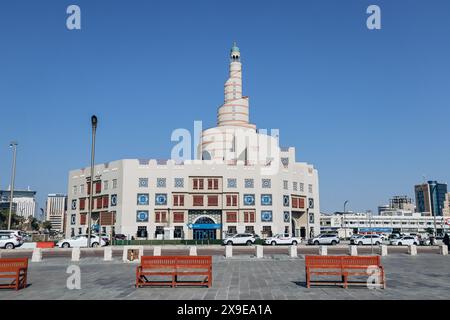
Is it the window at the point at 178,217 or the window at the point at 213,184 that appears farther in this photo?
the window at the point at 213,184

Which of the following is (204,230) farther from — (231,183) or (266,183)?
(266,183)

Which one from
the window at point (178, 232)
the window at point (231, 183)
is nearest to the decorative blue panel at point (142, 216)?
the window at point (178, 232)

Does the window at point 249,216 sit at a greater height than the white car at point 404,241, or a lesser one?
greater

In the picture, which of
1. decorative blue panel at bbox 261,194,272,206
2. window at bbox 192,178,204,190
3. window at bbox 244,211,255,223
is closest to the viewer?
window at bbox 244,211,255,223

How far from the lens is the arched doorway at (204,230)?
6725 cm

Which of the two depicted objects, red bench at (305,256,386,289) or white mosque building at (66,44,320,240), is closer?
red bench at (305,256,386,289)

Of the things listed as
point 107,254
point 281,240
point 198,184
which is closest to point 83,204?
point 198,184

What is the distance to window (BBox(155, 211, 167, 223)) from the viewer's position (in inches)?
2621

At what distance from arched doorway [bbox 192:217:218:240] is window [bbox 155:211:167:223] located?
515 centimetres

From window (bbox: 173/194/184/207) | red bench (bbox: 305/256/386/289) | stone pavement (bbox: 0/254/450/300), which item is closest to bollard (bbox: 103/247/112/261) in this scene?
stone pavement (bbox: 0/254/450/300)

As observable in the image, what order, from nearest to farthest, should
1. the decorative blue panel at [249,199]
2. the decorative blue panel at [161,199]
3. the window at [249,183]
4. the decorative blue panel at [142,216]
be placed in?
the decorative blue panel at [142,216] → the decorative blue panel at [161,199] → the decorative blue panel at [249,199] → the window at [249,183]

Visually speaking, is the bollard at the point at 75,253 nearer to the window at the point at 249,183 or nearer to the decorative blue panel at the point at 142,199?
the decorative blue panel at the point at 142,199

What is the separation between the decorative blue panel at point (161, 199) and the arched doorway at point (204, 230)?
6.53 m

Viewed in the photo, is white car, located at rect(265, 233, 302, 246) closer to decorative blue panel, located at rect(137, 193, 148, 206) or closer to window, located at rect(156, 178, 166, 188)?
window, located at rect(156, 178, 166, 188)
